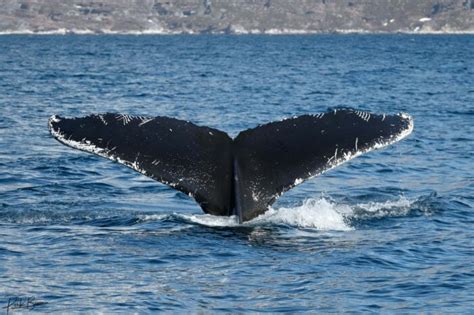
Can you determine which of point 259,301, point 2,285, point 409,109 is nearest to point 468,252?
point 259,301

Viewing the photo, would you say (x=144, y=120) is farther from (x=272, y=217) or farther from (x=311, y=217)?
(x=311, y=217)

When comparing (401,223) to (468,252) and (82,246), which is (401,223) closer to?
(468,252)

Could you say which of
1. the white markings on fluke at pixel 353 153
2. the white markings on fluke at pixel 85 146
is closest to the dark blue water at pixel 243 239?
the white markings on fluke at pixel 353 153

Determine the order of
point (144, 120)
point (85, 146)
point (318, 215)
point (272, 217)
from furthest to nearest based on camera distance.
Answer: point (318, 215) → point (272, 217) → point (144, 120) → point (85, 146)

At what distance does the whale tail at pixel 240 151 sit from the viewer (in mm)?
10172

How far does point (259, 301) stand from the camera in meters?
9.06
